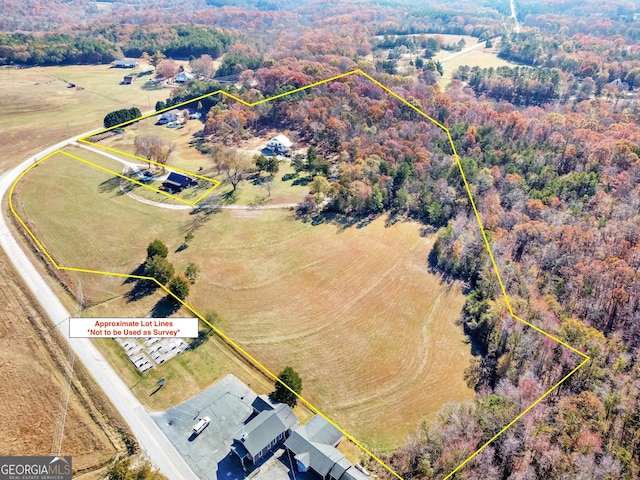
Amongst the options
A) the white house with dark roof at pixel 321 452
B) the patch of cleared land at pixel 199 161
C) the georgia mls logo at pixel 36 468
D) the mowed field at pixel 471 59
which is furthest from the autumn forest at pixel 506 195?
the georgia mls logo at pixel 36 468

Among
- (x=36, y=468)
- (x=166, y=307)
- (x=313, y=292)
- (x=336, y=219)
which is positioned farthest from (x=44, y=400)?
(x=336, y=219)

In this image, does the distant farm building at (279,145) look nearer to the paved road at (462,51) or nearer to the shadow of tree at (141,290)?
the shadow of tree at (141,290)

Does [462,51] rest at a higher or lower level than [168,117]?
higher

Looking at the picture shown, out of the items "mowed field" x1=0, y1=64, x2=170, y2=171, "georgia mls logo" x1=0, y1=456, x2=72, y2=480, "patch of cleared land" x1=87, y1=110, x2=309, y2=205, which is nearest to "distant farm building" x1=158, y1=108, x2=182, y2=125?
"patch of cleared land" x1=87, y1=110, x2=309, y2=205

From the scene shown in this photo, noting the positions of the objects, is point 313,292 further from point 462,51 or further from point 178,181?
point 462,51

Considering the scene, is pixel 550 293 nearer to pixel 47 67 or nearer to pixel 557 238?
pixel 557 238

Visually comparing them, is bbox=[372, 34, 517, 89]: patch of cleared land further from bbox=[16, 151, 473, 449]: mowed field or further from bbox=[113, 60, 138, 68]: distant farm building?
bbox=[16, 151, 473, 449]: mowed field
